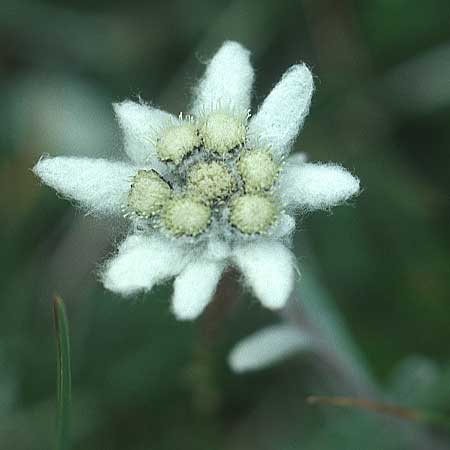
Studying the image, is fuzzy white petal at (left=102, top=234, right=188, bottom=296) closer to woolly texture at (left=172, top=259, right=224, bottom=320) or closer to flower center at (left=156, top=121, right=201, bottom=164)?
woolly texture at (left=172, top=259, right=224, bottom=320)

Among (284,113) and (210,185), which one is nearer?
(210,185)

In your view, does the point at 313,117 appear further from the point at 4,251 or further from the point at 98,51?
the point at 4,251

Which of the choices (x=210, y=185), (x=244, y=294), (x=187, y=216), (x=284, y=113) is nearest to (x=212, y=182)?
(x=210, y=185)

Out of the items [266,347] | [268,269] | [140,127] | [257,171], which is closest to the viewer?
[268,269]

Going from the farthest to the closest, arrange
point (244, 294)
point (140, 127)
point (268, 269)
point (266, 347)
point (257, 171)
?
point (244, 294), point (266, 347), point (140, 127), point (257, 171), point (268, 269)

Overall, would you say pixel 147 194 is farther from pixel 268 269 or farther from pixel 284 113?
pixel 284 113

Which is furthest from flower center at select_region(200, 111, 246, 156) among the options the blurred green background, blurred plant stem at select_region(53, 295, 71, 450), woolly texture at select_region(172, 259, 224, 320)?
the blurred green background

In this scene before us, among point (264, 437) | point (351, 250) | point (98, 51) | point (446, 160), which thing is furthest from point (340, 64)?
point (264, 437)
